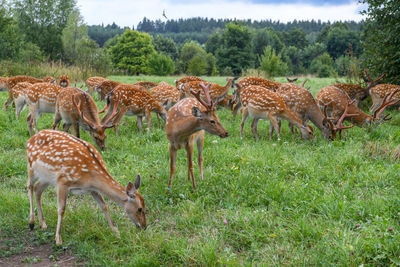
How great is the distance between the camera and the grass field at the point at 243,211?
11.8 feet

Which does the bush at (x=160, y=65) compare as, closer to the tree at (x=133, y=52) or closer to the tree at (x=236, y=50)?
the tree at (x=133, y=52)

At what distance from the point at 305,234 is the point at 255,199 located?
3.37 ft

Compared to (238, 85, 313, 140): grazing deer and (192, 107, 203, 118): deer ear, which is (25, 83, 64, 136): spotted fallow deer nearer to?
(238, 85, 313, 140): grazing deer

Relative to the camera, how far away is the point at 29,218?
14.5 ft

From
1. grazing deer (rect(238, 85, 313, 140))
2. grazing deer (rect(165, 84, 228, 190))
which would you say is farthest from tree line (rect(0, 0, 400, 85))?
grazing deer (rect(165, 84, 228, 190))

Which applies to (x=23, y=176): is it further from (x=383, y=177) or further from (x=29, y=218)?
(x=383, y=177)

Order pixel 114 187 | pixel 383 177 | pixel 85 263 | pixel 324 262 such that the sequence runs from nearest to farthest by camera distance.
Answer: pixel 324 262
pixel 85 263
pixel 114 187
pixel 383 177

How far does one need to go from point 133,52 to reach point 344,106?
57.3m

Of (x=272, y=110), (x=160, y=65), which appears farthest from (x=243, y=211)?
(x=160, y=65)

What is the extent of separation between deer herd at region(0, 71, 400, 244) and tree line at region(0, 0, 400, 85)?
8.08ft

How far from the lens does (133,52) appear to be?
62.8 m

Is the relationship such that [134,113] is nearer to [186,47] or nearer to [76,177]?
[76,177]

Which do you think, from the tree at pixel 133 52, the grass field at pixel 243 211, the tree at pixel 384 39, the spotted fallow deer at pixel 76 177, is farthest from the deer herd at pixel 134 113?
the tree at pixel 133 52

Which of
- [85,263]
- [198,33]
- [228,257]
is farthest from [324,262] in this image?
[198,33]
